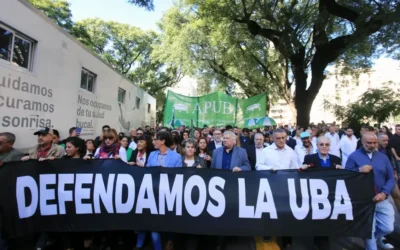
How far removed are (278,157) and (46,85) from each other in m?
4.55

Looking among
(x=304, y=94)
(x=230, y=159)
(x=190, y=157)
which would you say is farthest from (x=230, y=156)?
(x=304, y=94)

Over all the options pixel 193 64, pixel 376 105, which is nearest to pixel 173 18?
pixel 193 64

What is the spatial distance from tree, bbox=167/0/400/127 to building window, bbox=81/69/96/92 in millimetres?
8150

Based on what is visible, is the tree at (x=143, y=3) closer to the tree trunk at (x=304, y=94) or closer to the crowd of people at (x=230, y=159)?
the crowd of people at (x=230, y=159)

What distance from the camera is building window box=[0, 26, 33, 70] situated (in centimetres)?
491

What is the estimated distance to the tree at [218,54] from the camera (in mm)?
18430

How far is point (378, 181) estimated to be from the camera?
382cm

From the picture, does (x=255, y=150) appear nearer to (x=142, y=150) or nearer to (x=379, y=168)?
(x=142, y=150)

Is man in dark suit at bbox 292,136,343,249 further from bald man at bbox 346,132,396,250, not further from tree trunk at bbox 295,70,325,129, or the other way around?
tree trunk at bbox 295,70,325,129

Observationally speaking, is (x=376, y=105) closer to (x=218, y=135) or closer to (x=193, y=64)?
(x=193, y=64)

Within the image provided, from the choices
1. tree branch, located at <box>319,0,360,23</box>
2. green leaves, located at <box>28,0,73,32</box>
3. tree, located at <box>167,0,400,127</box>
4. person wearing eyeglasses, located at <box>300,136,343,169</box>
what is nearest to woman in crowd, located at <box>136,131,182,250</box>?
person wearing eyeglasses, located at <box>300,136,343,169</box>

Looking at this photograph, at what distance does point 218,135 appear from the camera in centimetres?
698

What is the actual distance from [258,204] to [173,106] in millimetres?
7452

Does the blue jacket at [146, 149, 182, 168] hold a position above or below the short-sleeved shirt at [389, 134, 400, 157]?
below
